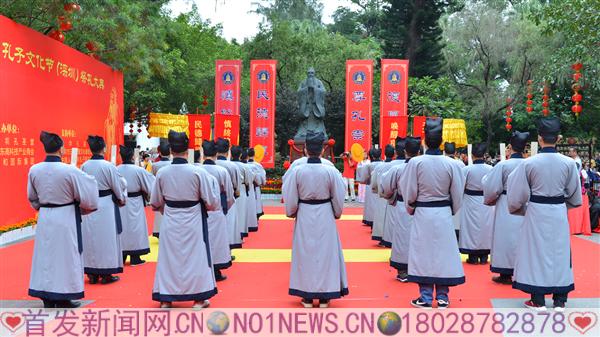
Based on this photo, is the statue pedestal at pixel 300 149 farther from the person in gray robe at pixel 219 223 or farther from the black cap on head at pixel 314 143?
the black cap on head at pixel 314 143

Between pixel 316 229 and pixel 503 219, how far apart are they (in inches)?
95.7

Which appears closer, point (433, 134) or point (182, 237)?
point (182, 237)

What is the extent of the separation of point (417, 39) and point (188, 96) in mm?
11422

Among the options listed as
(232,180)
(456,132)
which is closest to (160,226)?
(232,180)

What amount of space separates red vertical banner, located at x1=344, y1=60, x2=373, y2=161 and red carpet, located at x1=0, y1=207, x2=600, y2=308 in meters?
9.79

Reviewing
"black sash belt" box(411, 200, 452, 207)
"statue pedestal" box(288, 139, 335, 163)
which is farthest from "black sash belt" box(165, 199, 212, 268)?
"statue pedestal" box(288, 139, 335, 163)

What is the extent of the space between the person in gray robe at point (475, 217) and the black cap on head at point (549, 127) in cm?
220

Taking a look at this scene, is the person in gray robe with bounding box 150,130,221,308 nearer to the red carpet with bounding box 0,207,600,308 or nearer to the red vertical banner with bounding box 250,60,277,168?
the red carpet with bounding box 0,207,600,308

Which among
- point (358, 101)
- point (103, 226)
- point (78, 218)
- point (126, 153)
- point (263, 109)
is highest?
point (358, 101)

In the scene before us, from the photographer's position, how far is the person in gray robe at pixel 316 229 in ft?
17.9

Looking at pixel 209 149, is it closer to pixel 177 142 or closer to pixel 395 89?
pixel 177 142

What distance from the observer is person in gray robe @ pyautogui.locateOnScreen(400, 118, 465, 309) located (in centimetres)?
541

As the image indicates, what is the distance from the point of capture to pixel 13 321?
16.2ft

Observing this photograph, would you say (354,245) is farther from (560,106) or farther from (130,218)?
(560,106)
